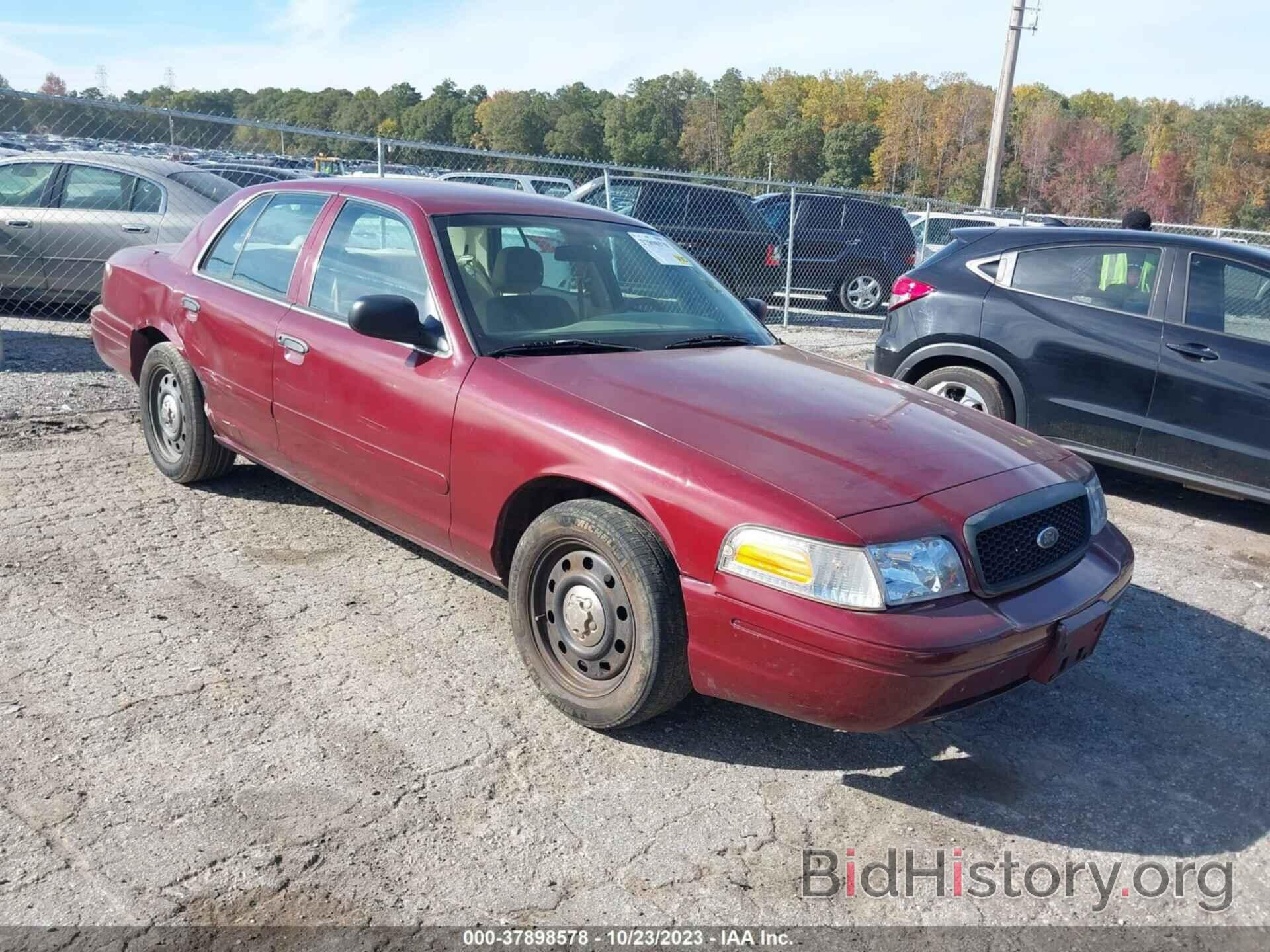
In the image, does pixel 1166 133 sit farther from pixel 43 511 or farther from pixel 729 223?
pixel 43 511

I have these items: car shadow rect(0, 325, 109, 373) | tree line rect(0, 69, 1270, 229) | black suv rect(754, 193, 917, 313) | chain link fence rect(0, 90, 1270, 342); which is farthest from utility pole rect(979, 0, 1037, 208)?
tree line rect(0, 69, 1270, 229)

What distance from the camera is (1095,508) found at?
11.9ft

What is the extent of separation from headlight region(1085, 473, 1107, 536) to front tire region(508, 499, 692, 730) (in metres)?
1.52

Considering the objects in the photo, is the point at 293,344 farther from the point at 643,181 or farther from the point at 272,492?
the point at 643,181

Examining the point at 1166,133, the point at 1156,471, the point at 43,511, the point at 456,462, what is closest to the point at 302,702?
the point at 456,462

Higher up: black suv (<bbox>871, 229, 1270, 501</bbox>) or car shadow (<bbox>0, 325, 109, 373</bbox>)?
black suv (<bbox>871, 229, 1270, 501</bbox>)

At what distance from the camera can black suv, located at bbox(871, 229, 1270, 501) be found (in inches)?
→ 227

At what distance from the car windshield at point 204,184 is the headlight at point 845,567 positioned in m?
8.55

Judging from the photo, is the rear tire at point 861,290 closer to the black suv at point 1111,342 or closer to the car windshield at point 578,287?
the black suv at point 1111,342

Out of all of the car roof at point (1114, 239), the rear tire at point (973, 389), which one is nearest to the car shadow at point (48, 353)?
the rear tire at point (973, 389)

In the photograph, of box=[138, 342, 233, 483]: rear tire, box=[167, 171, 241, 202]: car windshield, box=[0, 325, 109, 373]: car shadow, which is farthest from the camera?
box=[167, 171, 241, 202]: car windshield

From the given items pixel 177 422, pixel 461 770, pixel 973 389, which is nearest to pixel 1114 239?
pixel 973 389

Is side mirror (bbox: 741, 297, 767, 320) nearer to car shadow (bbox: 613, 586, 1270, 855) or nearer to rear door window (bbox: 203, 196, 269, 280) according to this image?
car shadow (bbox: 613, 586, 1270, 855)

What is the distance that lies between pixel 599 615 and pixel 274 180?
485cm
